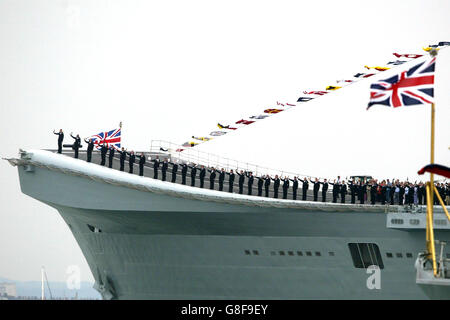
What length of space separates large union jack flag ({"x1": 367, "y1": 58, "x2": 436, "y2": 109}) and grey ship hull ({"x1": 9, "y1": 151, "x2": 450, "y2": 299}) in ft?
48.2

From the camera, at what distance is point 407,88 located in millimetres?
26281

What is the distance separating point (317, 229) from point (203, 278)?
5.68 meters

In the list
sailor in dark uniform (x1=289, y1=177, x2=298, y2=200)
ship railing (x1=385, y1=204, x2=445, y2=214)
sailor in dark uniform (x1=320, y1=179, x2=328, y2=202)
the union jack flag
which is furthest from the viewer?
the union jack flag

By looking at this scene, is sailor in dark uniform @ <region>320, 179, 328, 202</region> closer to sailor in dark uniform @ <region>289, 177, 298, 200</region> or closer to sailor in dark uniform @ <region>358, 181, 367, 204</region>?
sailor in dark uniform @ <region>289, 177, 298, 200</region>

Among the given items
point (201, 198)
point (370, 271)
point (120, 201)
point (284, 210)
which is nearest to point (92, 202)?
point (120, 201)

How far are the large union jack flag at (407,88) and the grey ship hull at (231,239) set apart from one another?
1470 cm

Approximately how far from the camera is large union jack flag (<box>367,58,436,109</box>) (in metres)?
26.0

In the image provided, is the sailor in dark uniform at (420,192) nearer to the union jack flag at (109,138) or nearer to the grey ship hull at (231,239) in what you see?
the grey ship hull at (231,239)

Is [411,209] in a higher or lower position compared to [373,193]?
lower

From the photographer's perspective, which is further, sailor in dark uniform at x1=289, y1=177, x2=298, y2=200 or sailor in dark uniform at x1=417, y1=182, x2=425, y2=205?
sailor in dark uniform at x1=289, y1=177, x2=298, y2=200

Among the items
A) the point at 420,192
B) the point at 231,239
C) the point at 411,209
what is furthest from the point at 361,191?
the point at 231,239

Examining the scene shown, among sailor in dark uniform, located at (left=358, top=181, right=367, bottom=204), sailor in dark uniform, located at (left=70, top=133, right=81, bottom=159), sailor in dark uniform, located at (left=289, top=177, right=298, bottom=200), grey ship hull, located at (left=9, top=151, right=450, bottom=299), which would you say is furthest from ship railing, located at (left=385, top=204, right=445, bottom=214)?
sailor in dark uniform, located at (left=70, top=133, right=81, bottom=159)

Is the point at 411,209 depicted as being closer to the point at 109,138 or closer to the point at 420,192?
the point at 420,192

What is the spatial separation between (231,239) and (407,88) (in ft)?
60.1
